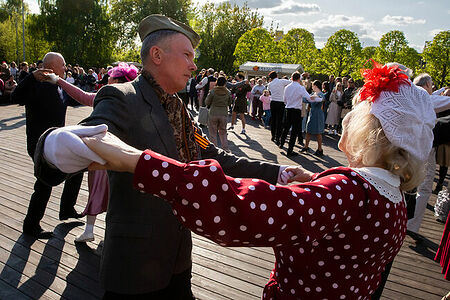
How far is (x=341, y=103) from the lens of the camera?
477 inches

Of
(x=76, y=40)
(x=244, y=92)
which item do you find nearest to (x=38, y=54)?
(x=76, y=40)

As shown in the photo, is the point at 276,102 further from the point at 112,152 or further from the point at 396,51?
the point at 396,51

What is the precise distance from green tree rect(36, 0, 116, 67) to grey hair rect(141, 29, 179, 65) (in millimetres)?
40925

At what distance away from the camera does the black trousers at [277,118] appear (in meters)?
10.0

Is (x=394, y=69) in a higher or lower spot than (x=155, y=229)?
higher

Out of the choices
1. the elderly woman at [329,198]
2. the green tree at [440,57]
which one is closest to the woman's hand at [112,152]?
the elderly woman at [329,198]

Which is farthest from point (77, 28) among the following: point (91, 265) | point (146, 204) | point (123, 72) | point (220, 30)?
point (146, 204)

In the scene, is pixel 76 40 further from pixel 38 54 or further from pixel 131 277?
pixel 131 277

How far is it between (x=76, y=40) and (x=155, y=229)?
42123 mm

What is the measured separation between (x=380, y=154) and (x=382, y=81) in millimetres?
290

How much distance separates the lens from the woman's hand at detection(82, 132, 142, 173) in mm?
779

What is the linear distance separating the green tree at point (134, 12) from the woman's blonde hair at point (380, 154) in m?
43.1

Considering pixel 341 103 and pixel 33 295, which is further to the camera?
pixel 341 103

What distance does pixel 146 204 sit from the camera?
59.7 inches
